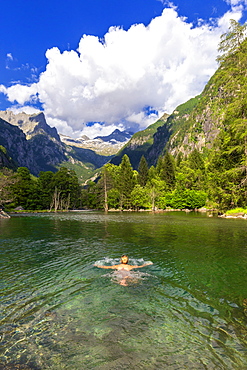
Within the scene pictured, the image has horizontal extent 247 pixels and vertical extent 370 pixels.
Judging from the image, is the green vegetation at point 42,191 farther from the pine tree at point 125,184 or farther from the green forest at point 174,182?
the pine tree at point 125,184

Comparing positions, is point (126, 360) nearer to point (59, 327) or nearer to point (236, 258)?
point (59, 327)

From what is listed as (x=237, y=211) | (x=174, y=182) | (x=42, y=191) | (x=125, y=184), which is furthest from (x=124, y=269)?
(x=174, y=182)

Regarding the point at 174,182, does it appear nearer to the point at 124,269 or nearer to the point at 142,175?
the point at 142,175

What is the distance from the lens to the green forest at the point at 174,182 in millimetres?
35750

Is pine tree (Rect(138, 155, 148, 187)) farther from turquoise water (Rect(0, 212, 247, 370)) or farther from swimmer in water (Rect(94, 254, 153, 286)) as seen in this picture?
swimmer in water (Rect(94, 254, 153, 286))

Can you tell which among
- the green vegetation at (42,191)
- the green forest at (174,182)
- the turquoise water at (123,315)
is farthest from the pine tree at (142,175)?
the turquoise water at (123,315)

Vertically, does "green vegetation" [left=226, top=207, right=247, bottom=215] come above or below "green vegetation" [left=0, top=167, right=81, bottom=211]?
below

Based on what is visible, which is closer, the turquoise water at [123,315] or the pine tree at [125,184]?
the turquoise water at [123,315]

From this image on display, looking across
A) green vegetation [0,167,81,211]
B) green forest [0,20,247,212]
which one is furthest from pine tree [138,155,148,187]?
green vegetation [0,167,81,211]

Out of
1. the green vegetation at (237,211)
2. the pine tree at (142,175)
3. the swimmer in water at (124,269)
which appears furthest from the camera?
the pine tree at (142,175)

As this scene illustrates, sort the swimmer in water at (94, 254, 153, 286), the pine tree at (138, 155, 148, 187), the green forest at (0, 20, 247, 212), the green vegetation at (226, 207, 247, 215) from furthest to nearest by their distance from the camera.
Result: the pine tree at (138, 155, 148, 187) < the green vegetation at (226, 207, 247, 215) < the green forest at (0, 20, 247, 212) < the swimmer in water at (94, 254, 153, 286)

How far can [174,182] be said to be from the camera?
336 ft

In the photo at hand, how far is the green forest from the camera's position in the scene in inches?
1407

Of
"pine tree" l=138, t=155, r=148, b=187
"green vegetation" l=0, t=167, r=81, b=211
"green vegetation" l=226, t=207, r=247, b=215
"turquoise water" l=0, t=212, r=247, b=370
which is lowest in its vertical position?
"turquoise water" l=0, t=212, r=247, b=370
